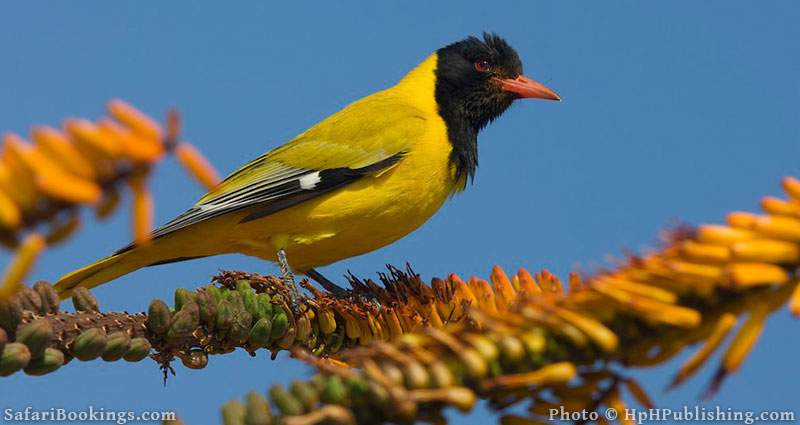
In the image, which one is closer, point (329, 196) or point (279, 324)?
point (279, 324)

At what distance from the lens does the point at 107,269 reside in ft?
16.9

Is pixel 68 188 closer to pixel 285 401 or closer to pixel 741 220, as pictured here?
pixel 285 401

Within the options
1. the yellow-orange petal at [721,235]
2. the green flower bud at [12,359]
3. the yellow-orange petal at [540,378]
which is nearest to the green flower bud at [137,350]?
the green flower bud at [12,359]

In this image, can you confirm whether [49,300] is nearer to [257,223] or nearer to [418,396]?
[418,396]

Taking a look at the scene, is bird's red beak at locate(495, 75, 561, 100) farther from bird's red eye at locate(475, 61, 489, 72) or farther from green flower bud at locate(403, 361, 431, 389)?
green flower bud at locate(403, 361, 431, 389)

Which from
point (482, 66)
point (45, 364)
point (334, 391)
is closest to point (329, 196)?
point (482, 66)

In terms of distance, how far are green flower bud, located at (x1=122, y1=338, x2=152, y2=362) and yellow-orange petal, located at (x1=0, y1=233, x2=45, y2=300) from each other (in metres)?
1.41

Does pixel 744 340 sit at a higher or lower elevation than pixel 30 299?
lower

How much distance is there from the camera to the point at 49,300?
223 cm

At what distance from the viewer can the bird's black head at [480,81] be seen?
663 cm

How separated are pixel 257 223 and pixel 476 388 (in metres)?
4.18

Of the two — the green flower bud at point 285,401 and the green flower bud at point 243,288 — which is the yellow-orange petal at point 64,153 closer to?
the green flower bud at point 285,401

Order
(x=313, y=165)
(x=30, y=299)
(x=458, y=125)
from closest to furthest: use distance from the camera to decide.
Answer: (x=30, y=299), (x=313, y=165), (x=458, y=125)

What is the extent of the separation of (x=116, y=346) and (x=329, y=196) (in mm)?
3162
